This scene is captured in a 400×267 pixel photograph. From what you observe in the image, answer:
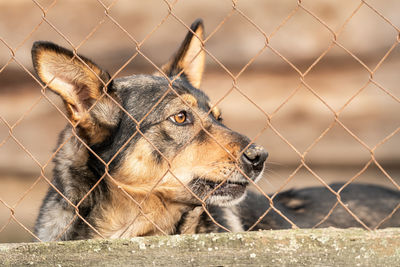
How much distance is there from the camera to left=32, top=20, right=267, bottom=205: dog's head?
290 cm

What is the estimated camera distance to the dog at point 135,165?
299 cm

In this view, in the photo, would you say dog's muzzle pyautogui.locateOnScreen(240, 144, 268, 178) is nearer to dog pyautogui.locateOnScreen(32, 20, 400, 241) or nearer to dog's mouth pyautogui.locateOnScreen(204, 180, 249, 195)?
dog pyautogui.locateOnScreen(32, 20, 400, 241)

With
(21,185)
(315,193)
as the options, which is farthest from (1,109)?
(315,193)

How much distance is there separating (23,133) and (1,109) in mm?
472

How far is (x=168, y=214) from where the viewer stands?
3.22 m

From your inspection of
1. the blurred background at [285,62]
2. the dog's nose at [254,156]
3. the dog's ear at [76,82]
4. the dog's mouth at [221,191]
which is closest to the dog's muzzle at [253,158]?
the dog's nose at [254,156]

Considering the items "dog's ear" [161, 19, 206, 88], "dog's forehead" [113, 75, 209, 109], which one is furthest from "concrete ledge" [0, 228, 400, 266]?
"dog's ear" [161, 19, 206, 88]

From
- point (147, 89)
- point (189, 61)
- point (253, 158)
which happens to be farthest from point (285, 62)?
point (253, 158)

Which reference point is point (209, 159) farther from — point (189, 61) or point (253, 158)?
point (189, 61)

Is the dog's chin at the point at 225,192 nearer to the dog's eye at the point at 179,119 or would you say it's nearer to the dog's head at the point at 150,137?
the dog's head at the point at 150,137

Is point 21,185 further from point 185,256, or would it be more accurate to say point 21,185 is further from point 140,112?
point 185,256

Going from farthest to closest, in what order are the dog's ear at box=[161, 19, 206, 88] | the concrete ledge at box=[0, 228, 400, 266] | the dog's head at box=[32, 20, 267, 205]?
the dog's ear at box=[161, 19, 206, 88] < the dog's head at box=[32, 20, 267, 205] < the concrete ledge at box=[0, 228, 400, 266]

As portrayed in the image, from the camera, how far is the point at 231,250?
2.36m

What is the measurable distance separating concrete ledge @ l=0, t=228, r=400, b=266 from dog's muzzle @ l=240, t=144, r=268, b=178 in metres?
0.67
